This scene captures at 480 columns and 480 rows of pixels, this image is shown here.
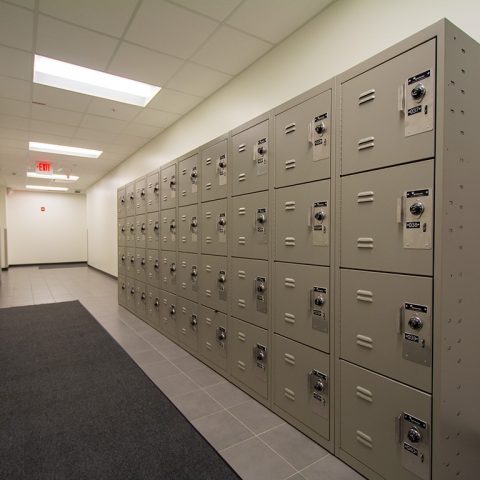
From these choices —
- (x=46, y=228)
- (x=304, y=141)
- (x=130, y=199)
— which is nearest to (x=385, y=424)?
(x=304, y=141)

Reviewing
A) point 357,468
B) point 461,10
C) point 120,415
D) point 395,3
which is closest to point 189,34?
point 395,3

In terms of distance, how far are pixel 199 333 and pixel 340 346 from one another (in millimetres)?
1868

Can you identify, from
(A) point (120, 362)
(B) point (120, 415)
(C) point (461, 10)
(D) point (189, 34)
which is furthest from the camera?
(A) point (120, 362)

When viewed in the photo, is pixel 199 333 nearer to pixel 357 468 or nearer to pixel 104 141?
pixel 357 468

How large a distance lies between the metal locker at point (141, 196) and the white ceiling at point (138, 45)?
984 millimetres

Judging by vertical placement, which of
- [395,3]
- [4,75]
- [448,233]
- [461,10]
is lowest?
[448,233]

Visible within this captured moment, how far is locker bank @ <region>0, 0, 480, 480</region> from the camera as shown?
150 cm

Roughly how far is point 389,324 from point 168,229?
300 cm

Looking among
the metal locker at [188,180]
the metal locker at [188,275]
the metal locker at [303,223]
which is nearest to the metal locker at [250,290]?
the metal locker at [303,223]

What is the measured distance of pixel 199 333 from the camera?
3.41 m

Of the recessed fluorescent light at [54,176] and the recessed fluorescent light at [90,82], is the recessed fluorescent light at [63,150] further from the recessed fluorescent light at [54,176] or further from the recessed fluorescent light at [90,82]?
the recessed fluorescent light at [90,82]

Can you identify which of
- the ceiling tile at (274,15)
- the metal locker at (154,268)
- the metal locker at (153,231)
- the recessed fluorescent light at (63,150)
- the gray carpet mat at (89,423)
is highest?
the ceiling tile at (274,15)

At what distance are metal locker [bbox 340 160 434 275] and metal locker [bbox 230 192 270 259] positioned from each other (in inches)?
28.5

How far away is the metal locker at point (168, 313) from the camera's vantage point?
156 inches
